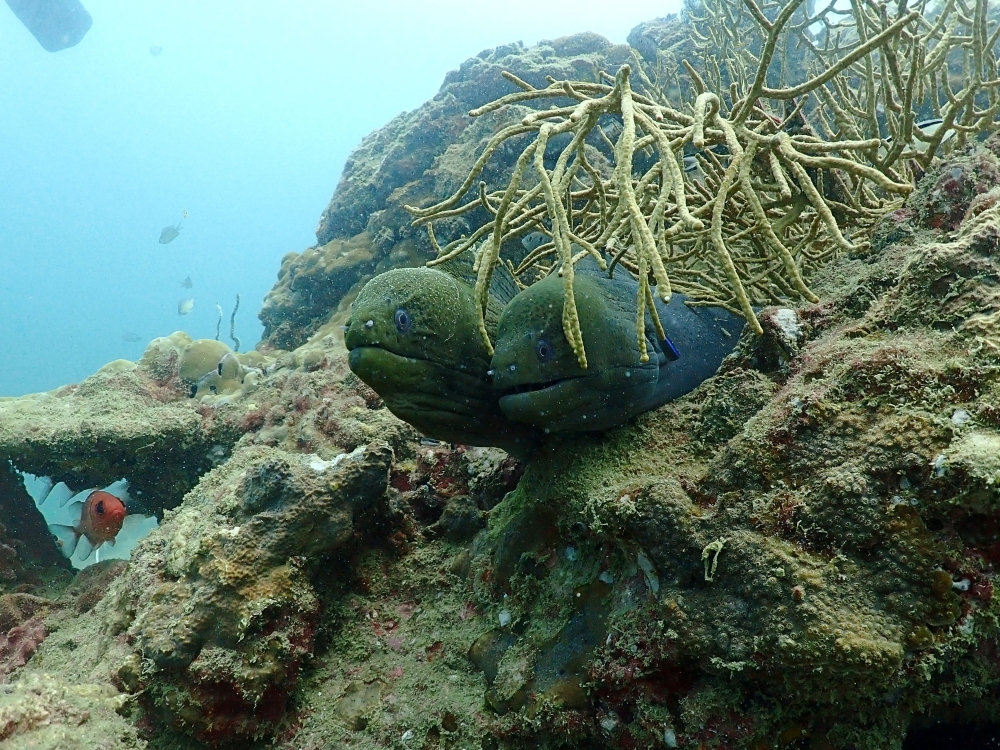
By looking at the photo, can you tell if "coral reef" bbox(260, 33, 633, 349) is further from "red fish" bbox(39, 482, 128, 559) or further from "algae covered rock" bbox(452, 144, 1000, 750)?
"algae covered rock" bbox(452, 144, 1000, 750)

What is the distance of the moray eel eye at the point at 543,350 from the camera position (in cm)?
222

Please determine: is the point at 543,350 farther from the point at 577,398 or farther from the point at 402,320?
the point at 402,320

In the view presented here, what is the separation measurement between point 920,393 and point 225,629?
293cm

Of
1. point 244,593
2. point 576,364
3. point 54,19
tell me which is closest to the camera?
point 576,364

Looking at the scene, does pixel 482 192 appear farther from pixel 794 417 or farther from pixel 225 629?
pixel 225 629

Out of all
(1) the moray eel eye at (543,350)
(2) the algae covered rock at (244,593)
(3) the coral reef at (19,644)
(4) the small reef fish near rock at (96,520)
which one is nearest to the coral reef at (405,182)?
(4) the small reef fish near rock at (96,520)

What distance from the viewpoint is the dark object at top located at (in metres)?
31.0

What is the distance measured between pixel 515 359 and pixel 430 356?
0.42m

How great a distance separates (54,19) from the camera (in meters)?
31.8

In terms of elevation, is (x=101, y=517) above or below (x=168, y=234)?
below

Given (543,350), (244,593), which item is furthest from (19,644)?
(543,350)

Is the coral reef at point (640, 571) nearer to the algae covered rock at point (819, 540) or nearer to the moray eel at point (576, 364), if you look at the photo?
the algae covered rock at point (819, 540)

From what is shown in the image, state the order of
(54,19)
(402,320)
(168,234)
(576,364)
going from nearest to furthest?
(576,364), (402,320), (168,234), (54,19)

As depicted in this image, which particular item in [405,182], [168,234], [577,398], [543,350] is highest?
[168,234]
